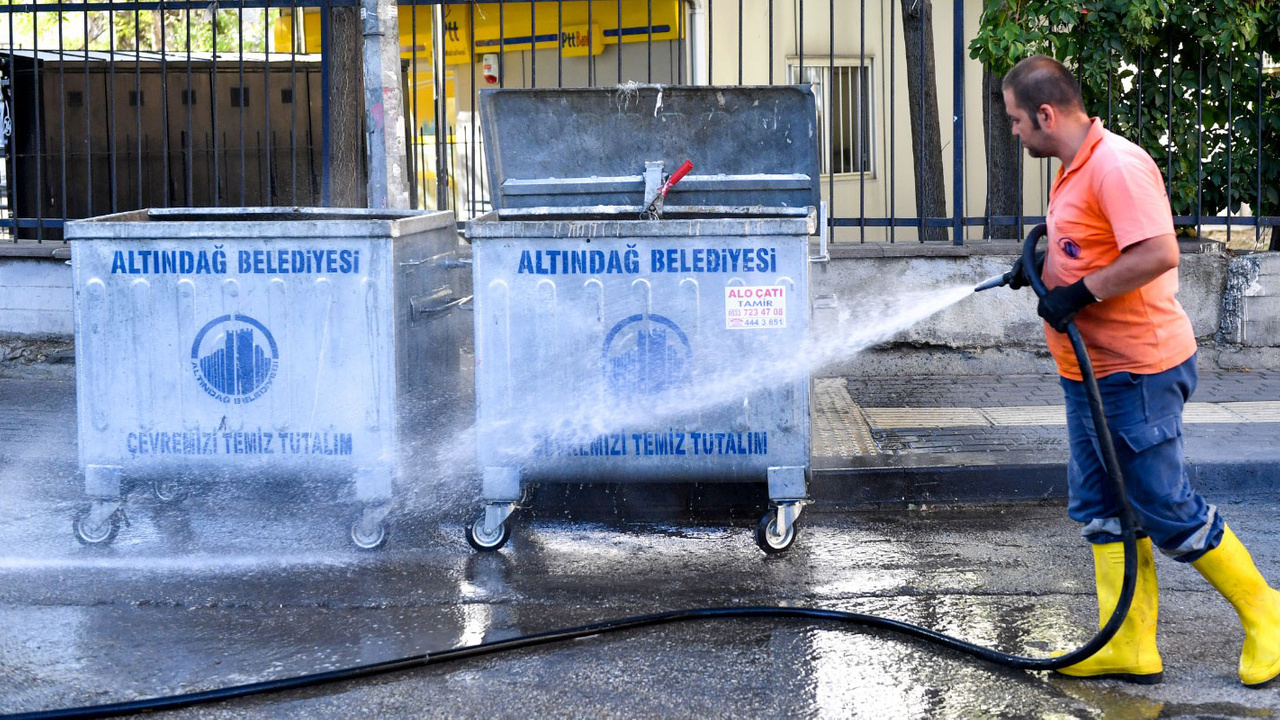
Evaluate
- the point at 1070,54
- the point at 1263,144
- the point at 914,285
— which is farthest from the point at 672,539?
the point at 1263,144

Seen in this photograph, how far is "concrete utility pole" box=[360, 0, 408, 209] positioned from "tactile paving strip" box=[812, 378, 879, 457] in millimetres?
2397

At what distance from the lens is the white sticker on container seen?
4922 millimetres

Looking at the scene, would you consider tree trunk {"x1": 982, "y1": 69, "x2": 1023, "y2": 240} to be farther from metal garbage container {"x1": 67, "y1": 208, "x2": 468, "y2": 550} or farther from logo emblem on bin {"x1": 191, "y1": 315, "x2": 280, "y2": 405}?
logo emblem on bin {"x1": 191, "y1": 315, "x2": 280, "y2": 405}

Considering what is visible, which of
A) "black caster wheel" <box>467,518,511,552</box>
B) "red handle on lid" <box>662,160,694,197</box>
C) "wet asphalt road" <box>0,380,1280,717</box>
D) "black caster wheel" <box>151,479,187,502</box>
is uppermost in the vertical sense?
"red handle on lid" <box>662,160,694,197</box>

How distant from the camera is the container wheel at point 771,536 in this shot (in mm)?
5070

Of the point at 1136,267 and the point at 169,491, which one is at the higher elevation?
the point at 1136,267

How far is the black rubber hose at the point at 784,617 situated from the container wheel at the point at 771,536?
682 millimetres

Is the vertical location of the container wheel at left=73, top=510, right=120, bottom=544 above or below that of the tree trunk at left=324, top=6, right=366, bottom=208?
below

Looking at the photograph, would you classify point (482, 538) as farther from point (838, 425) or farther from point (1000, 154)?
point (1000, 154)

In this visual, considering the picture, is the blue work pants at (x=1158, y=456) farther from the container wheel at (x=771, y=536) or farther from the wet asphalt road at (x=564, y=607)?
the container wheel at (x=771, y=536)

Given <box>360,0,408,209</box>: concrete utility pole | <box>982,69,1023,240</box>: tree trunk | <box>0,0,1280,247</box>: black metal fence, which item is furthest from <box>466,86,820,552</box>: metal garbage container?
<box>982,69,1023,240</box>: tree trunk

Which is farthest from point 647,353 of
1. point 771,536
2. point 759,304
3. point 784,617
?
point 784,617

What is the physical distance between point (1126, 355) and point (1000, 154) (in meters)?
5.61

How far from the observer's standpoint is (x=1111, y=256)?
11.9 ft
